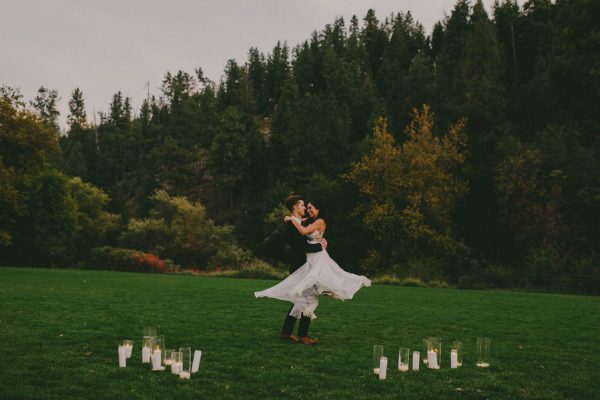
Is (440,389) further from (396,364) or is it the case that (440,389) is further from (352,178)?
(352,178)

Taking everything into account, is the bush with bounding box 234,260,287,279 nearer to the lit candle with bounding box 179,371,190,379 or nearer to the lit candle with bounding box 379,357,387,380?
the lit candle with bounding box 379,357,387,380

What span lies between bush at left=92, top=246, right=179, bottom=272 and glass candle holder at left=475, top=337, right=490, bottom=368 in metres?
42.6

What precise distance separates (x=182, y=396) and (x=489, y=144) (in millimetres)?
56728

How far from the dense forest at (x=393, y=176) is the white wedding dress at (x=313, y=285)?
44.4 ft

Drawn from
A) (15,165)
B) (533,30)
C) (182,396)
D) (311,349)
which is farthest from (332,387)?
(533,30)

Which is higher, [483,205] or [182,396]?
[483,205]

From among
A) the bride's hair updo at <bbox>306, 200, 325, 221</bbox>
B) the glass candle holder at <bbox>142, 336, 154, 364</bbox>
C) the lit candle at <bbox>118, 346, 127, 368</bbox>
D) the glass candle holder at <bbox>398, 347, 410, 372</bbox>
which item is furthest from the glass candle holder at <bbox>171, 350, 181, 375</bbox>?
the bride's hair updo at <bbox>306, 200, 325, 221</bbox>

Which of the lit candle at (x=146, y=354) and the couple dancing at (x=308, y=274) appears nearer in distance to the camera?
the lit candle at (x=146, y=354)

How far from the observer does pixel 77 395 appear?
239 inches

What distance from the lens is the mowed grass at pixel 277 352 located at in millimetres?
6500

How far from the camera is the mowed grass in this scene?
21.3 ft

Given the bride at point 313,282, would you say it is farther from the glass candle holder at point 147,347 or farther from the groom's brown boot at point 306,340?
the glass candle holder at point 147,347

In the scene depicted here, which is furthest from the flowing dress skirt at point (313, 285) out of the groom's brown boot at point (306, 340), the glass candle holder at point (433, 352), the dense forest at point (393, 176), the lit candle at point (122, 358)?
the dense forest at point (393, 176)

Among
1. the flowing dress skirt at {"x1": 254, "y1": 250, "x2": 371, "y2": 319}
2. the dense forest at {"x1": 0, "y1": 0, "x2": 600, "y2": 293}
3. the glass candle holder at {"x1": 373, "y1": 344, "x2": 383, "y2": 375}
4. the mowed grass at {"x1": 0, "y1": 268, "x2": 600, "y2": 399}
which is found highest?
the dense forest at {"x1": 0, "y1": 0, "x2": 600, "y2": 293}
